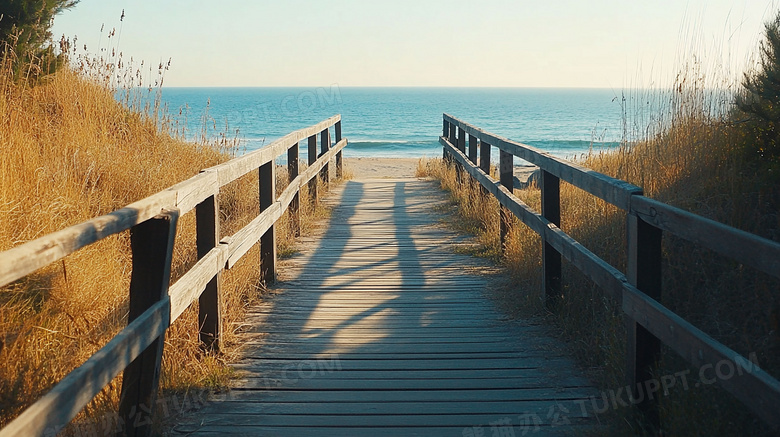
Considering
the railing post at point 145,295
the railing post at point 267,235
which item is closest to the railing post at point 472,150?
the railing post at point 267,235

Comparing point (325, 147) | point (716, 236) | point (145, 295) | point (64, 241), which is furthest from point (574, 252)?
point (325, 147)

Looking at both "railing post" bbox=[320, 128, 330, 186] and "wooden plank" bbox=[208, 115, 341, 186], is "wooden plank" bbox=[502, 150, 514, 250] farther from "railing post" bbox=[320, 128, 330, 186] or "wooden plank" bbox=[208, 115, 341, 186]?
"railing post" bbox=[320, 128, 330, 186]

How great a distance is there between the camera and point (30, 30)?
866 cm

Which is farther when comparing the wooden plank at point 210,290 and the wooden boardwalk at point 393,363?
the wooden plank at point 210,290

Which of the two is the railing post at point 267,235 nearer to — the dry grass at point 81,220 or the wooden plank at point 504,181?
the dry grass at point 81,220

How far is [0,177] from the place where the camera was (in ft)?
17.0

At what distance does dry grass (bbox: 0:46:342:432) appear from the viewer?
3656 millimetres

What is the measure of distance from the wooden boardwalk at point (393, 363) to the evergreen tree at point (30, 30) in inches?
155

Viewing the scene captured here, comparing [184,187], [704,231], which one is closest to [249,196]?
[184,187]

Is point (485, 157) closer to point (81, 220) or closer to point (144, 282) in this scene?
point (81, 220)

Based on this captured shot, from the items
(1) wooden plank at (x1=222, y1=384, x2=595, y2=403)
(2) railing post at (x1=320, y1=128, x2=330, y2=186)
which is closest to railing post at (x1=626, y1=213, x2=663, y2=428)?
(1) wooden plank at (x1=222, y1=384, x2=595, y2=403)

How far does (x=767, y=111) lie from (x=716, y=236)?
2.98 meters

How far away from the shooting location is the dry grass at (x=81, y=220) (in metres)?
3.66

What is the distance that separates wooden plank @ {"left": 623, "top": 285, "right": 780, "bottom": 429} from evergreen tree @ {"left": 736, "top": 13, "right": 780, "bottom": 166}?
2.42 meters
